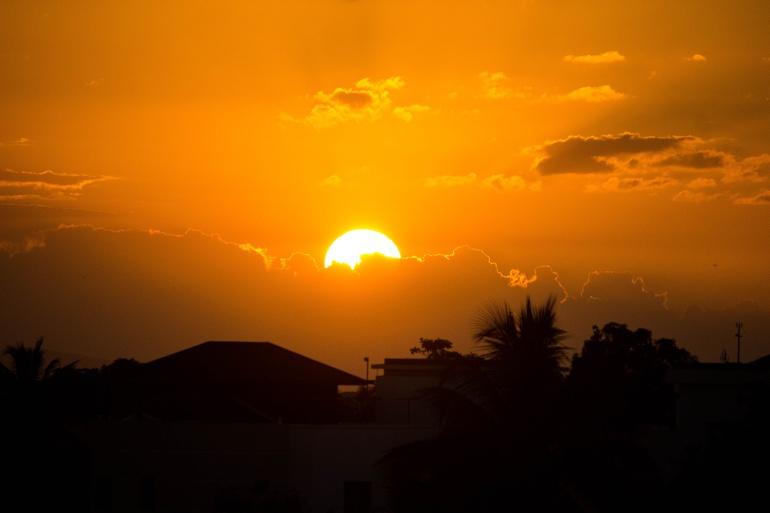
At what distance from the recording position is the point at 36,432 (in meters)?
42.2

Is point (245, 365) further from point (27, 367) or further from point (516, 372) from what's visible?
point (516, 372)

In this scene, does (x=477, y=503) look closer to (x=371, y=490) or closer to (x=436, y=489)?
(x=436, y=489)

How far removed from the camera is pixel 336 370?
50.1 meters

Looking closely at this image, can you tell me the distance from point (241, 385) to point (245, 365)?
1919 millimetres

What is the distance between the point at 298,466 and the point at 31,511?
33.2 feet

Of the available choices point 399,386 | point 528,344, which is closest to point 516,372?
point 528,344

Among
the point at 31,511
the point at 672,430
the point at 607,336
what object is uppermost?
Answer: the point at 607,336

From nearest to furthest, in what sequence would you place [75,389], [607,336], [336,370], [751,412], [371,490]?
1. [751,412]
2. [371,490]
3. [75,389]
4. [336,370]
5. [607,336]

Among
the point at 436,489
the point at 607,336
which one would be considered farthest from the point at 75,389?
the point at 607,336

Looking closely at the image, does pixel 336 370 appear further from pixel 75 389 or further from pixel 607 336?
pixel 607 336

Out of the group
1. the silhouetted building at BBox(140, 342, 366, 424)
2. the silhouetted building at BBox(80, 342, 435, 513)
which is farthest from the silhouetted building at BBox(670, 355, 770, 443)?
the silhouetted building at BBox(140, 342, 366, 424)

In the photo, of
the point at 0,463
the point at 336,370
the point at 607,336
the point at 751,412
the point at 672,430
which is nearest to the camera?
the point at 751,412

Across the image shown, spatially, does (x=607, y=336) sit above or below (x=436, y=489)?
above

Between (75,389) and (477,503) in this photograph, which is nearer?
(477,503)
